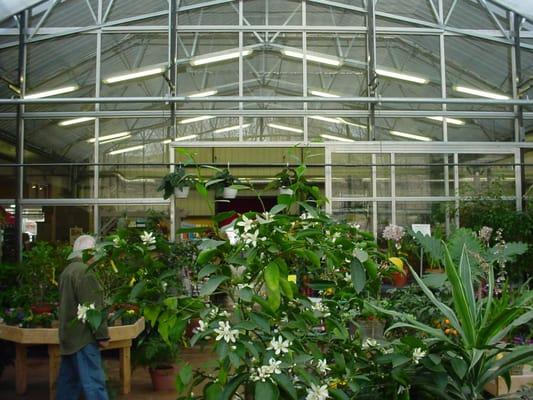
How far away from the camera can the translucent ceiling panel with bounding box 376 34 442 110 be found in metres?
8.62

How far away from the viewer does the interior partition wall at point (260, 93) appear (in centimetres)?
830

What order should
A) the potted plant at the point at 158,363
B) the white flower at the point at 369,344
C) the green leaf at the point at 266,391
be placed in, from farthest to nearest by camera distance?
the potted plant at the point at 158,363, the white flower at the point at 369,344, the green leaf at the point at 266,391

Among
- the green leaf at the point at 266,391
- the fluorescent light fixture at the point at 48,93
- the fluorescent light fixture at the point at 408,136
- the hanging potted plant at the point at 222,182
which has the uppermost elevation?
the fluorescent light fixture at the point at 48,93

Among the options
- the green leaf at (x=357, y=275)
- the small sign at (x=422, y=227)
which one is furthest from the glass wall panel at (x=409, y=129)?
the green leaf at (x=357, y=275)

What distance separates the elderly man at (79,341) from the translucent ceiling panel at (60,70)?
4402 mm

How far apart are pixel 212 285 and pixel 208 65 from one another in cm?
687

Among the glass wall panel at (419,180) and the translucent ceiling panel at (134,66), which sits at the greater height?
the translucent ceiling panel at (134,66)

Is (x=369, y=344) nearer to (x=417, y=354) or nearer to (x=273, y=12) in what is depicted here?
(x=417, y=354)

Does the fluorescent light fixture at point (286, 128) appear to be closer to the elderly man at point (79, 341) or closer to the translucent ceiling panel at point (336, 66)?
the translucent ceiling panel at point (336, 66)

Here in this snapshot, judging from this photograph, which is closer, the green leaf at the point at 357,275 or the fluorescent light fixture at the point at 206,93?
the green leaf at the point at 357,275

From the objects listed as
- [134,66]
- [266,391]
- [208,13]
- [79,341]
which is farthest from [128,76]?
[266,391]

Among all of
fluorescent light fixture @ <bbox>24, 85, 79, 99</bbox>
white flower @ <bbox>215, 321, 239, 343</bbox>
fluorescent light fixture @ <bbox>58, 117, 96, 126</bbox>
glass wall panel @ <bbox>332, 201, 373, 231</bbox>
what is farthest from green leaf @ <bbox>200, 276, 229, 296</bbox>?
fluorescent light fixture @ <bbox>24, 85, 79, 99</bbox>

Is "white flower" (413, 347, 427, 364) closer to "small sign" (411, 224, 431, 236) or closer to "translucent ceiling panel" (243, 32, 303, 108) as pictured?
"small sign" (411, 224, 431, 236)

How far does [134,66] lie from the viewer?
28.3ft
